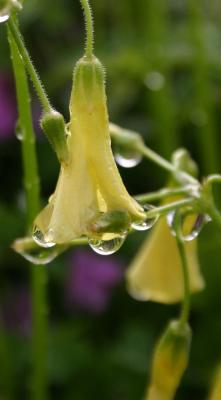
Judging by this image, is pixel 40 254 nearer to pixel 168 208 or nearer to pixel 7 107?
pixel 168 208

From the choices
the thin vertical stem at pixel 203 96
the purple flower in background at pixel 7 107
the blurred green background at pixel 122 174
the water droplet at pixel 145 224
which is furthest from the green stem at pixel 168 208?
the purple flower in background at pixel 7 107

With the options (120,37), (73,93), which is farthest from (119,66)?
(73,93)

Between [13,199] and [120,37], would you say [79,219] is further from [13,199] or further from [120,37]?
[120,37]

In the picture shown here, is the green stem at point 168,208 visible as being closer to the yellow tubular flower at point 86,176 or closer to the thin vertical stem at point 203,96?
the yellow tubular flower at point 86,176

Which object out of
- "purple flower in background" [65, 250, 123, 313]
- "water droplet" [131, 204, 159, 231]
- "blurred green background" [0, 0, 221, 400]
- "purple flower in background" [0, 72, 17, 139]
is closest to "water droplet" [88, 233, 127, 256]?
"water droplet" [131, 204, 159, 231]

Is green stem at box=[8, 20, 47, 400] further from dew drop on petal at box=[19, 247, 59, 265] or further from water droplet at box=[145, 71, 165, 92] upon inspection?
water droplet at box=[145, 71, 165, 92]

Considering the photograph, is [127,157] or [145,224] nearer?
[145,224]

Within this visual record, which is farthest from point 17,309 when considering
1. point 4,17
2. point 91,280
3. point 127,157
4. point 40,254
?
point 4,17

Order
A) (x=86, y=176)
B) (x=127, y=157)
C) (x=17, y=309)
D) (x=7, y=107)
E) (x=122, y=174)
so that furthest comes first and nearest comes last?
(x=7, y=107) → (x=122, y=174) → (x=17, y=309) → (x=127, y=157) → (x=86, y=176)
